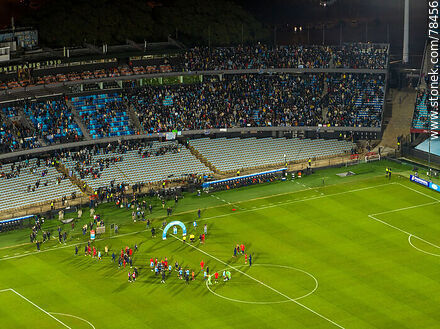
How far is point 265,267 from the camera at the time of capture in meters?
106

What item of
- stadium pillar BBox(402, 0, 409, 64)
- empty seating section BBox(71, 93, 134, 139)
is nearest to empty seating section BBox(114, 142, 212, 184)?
empty seating section BBox(71, 93, 134, 139)

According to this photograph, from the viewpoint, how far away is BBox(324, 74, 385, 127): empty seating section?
147 meters

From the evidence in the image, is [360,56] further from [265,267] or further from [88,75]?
[265,267]

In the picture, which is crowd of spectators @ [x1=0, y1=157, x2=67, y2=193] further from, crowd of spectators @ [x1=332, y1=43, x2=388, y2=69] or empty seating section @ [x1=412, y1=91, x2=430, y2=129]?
empty seating section @ [x1=412, y1=91, x2=430, y2=129]

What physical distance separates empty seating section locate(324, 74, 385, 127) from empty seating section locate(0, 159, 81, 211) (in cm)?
4408

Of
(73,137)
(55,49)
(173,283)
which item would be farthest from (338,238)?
(55,49)

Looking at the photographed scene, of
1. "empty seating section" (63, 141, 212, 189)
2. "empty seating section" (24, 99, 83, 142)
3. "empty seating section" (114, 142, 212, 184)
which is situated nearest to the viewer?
"empty seating section" (63, 141, 212, 189)

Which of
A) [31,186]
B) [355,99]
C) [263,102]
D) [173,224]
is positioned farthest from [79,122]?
[355,99]

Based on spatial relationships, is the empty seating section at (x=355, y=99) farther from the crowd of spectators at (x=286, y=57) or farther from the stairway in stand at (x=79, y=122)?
the stairway in stand at (x=79, y=122)

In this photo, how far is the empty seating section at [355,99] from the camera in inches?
5773

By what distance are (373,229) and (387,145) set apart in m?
32.9

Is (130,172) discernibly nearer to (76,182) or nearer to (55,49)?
(76,182)

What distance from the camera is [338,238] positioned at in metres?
114

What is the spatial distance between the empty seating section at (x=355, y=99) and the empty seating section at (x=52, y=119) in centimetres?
4016
